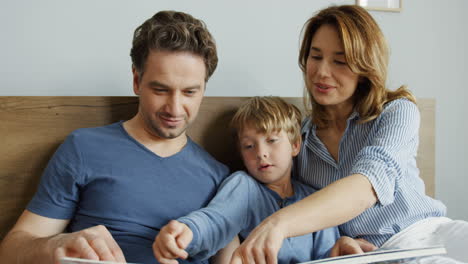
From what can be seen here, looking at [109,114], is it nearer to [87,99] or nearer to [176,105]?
[87,99]

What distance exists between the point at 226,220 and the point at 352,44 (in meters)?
0.61

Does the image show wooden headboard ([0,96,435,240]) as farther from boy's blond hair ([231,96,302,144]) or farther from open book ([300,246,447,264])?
open book ([300,246,447,264])

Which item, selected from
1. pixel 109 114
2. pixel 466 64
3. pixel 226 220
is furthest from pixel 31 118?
pixel 466 64

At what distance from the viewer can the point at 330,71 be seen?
1.31 m

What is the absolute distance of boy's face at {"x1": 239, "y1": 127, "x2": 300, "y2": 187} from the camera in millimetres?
1291

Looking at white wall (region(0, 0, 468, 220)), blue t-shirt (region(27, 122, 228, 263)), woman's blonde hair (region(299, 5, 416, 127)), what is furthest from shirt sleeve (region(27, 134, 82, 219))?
woman's blonde hair (region(299, 5, 416, 127))

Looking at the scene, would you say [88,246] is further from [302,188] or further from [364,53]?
[364,53]

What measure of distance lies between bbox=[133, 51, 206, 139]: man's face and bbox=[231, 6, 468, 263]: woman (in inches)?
15.7

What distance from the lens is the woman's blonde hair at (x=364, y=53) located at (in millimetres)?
1273

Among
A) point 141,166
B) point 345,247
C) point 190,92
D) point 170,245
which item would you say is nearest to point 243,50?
point 190,92

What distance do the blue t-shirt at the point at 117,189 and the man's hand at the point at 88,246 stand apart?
0.19m

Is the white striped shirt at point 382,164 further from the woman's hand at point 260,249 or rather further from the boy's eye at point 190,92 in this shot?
the boy's eye at point 190,92

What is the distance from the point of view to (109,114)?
1.33 meters

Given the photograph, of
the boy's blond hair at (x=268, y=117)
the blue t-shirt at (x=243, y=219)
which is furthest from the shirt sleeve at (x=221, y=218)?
the boy's blond hair at (x=268, y=117)
